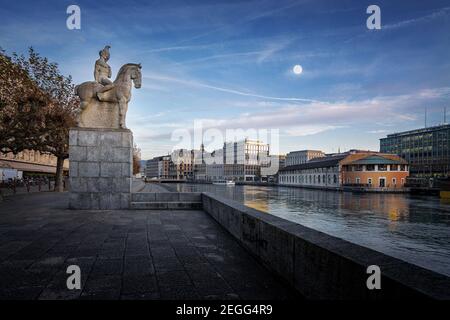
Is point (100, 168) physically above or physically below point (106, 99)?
below

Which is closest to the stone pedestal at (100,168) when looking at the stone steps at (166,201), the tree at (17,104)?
the stone steps at (166,201)

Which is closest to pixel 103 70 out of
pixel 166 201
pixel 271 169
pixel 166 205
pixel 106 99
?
pixel 106 99

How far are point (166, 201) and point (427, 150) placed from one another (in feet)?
460

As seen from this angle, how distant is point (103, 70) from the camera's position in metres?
13.7

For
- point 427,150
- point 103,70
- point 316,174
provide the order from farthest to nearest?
1. point 427,150
2. point 316,174
3. point 103,70

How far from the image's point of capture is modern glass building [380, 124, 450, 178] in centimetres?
11612

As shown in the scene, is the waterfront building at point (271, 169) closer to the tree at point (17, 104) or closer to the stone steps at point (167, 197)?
the tree at point (17, 104)

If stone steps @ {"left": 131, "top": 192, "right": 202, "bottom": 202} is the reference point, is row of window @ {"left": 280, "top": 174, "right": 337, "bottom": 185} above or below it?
below

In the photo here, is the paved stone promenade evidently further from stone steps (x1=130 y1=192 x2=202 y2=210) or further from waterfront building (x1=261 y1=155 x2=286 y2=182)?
waterfront building (x1=261 y1=155 x2=286 y2=182)

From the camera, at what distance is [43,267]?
496 centimetres

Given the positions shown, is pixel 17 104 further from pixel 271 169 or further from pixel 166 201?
pixel 271 169

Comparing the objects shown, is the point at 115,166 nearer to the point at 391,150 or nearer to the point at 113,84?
the point at 113,84

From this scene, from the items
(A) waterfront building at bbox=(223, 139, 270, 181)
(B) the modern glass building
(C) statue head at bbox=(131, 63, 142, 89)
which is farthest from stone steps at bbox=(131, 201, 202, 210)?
(A) waterfront building at bbox=(223, 139, 270, 181)
